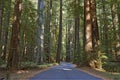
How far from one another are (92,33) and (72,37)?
44.6 metres

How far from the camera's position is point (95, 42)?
971 inches

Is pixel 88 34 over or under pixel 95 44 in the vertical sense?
over

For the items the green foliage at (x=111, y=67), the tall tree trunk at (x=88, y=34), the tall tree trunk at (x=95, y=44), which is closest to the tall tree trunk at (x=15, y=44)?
the tall tree trunk at (x=88, y=34)

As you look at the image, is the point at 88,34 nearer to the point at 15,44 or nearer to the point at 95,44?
the point at 95,44

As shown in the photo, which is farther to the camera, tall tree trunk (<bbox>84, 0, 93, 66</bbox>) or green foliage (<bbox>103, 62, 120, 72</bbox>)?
tall tree trunk (<bbox>84, 0, 93, 66</bbox>)

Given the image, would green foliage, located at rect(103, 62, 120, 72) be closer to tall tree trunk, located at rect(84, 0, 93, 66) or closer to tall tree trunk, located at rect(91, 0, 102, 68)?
tall tree trunk, located at rect(91, 0, 102, 68)

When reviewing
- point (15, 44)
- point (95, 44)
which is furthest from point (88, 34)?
point (15, 44)

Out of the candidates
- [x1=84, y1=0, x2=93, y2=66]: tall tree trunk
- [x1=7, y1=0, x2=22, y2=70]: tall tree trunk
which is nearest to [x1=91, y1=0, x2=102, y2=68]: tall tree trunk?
[x1=84, y1=0, x2=93, y2=66]: tall tree trunk

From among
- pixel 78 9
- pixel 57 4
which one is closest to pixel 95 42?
pixel 78 9

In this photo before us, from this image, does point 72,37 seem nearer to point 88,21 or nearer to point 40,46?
point 40,46

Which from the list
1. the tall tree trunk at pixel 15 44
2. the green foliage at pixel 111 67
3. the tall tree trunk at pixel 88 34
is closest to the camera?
the tall tree trunk at pixel 15 44

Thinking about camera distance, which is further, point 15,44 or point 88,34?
point 88,34

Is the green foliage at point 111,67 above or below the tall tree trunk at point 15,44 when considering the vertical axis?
below

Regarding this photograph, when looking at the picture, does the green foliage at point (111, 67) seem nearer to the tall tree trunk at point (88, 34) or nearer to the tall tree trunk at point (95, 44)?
the tall tree trunk at point (95, 44)
